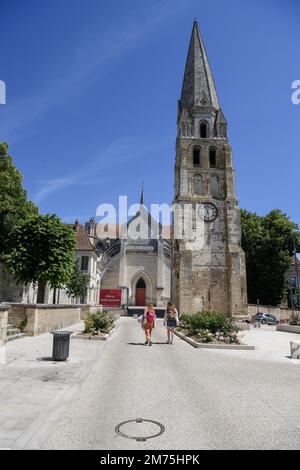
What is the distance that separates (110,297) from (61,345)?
1511 inches

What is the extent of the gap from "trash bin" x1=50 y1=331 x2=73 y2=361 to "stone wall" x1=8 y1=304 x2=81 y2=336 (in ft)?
19.9

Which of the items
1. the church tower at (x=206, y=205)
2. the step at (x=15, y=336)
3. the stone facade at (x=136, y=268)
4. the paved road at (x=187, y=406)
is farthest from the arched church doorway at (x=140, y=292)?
the paved road at (x=187, y=406)

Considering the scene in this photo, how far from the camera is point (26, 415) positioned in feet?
15.3

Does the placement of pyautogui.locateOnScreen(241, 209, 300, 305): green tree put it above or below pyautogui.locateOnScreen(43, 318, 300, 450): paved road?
above

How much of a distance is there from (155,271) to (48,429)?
160 feet

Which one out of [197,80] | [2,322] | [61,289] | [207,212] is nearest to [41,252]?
[2,322]

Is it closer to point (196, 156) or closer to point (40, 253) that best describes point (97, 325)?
point (40, 253)

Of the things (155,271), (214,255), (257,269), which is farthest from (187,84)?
(155,271)

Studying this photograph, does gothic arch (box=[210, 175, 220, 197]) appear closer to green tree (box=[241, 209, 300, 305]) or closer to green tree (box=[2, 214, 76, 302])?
green tree (box=[241, 209, 300, 305])

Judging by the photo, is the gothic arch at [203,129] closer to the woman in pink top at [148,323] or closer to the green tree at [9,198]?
the green tree at [9,198]

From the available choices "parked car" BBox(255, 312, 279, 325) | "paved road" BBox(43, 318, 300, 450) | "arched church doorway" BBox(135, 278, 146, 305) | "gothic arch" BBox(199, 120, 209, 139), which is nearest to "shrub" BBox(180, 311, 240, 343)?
"paved road" BBox(43, 318, 300, 450)

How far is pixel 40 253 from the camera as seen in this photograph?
21.8m

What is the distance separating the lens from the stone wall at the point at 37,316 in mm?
14656

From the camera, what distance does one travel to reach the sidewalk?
13.4 feet
